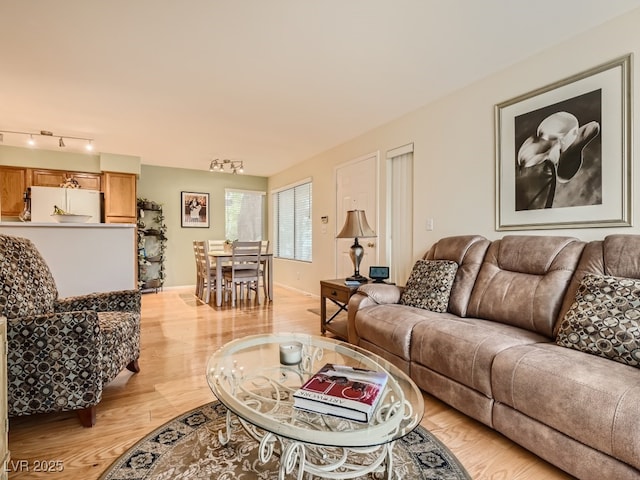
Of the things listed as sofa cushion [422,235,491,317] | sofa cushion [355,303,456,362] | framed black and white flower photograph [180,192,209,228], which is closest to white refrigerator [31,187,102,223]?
framed black and white flower photograph [180,192,209,228]

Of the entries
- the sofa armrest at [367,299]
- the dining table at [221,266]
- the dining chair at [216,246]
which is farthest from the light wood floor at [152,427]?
the dining chair at [216,246]

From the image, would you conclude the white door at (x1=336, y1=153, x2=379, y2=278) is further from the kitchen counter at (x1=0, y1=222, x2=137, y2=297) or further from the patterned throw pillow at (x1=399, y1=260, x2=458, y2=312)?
the kitchen counter at (x1=0, y1=222, x2=137, y2=297)

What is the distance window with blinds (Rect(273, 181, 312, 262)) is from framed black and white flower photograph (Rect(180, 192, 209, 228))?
1.44 meters

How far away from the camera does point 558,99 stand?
2379 millimetres

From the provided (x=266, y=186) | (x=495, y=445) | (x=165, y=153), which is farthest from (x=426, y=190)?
(x=266, y=186)

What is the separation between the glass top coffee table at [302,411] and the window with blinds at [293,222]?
155 inches

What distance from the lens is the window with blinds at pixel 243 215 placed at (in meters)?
7.15

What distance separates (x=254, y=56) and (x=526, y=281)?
2.57 metres

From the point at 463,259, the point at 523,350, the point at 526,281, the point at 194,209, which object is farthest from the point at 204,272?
the point at 523,350

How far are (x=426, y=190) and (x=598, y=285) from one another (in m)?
1.90

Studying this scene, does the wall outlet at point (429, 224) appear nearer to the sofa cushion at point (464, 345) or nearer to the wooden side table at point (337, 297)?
the wooden side table at point (337, 297)

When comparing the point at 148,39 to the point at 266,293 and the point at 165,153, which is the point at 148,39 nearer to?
the point at 165,153

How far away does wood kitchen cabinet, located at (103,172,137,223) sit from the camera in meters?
5.50

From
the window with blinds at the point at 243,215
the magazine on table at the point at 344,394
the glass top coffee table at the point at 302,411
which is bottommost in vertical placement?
the glass top coffee table at the point at 302,411
